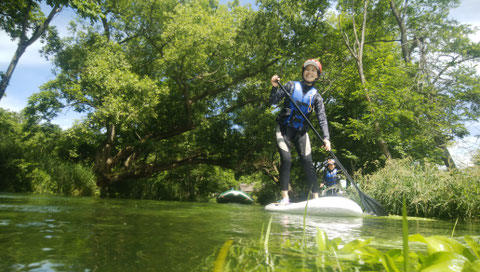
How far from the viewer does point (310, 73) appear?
17.6ft

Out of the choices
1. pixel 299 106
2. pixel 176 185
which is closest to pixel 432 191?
pixel 299 106

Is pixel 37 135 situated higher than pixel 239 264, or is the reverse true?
pixel 37 135

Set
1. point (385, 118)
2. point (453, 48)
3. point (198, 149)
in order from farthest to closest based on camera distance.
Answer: point (198, 149), point (453, 48), point (385, 118)

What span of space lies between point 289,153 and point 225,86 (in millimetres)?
11048

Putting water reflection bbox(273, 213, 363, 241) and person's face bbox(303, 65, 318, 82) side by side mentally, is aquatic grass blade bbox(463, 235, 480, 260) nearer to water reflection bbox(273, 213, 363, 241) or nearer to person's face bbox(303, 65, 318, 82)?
water reflection bbox(273, 213, 363, 241)

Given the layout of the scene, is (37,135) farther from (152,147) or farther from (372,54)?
(372,54)

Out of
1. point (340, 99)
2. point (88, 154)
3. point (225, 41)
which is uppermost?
point (225, 41)

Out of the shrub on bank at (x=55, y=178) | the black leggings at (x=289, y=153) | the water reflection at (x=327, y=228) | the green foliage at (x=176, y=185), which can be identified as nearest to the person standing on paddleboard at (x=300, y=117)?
the black leggings at (x=289, y=153)

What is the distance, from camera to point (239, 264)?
0.85 meters

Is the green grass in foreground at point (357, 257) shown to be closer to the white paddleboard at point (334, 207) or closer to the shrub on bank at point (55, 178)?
the white paddleboard at point (334, 207)

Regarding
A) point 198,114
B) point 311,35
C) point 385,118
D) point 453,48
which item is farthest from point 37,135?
point 453,48

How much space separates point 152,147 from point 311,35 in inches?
406

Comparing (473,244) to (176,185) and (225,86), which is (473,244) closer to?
(225,86)

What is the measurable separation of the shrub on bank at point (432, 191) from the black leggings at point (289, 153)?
1437 mm
